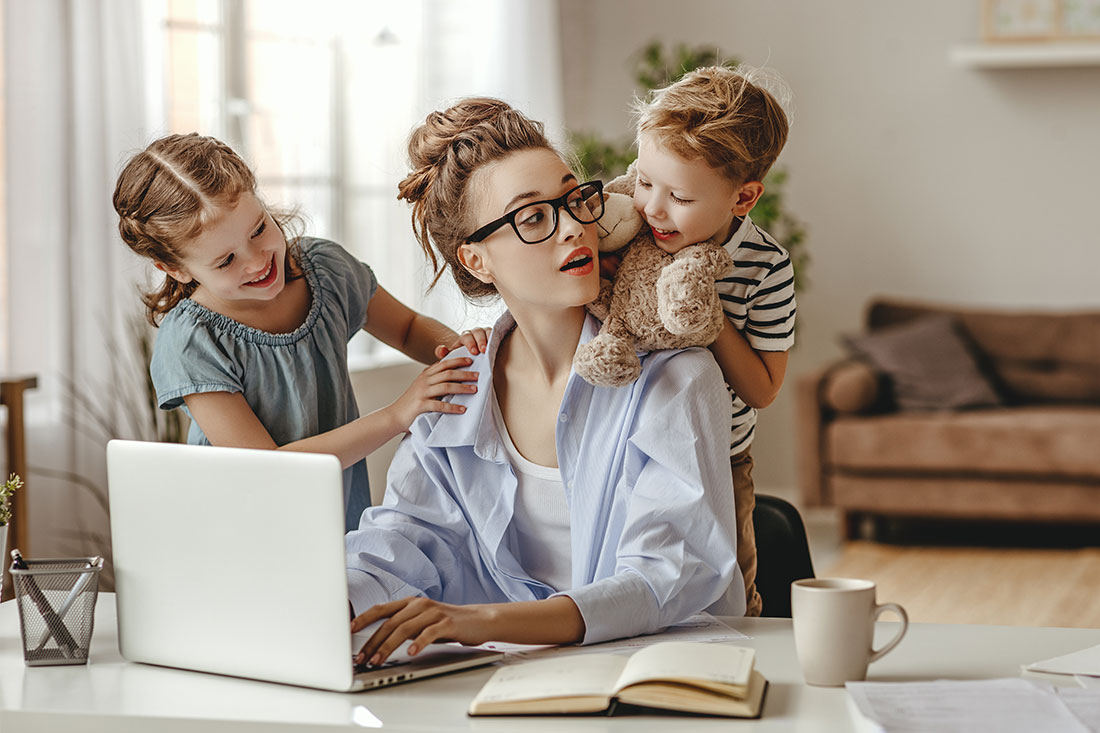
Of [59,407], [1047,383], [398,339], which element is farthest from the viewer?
[1047,383]

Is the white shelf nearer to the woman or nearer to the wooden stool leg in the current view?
the wooden stool leg

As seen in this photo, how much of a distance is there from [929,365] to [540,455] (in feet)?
12.1

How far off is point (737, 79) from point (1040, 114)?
4420 mm

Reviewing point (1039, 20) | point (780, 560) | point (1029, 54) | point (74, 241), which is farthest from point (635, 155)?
point (780, 560)

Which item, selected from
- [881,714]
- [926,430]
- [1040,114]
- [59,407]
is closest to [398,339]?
[881,714]

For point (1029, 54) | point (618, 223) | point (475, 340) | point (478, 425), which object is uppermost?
point (1029, 54)

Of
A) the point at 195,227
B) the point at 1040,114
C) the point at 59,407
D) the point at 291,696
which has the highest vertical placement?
the point at 1040,114

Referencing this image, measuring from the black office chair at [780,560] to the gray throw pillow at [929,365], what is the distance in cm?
326

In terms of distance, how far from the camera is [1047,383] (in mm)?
5035

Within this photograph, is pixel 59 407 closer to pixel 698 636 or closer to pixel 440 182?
pixel 440 182

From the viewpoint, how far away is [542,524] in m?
1.57

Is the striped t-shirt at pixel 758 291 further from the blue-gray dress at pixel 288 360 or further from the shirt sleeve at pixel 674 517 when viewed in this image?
the blue-gray dress at pixel 288 360

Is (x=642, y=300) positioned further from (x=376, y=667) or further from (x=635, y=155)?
(x=635, y=155)

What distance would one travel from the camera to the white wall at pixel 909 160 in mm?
5422
